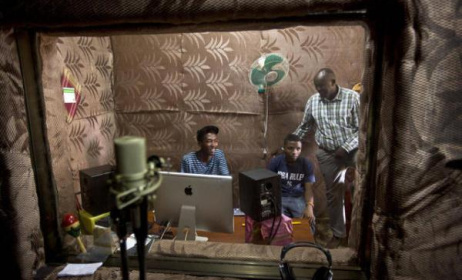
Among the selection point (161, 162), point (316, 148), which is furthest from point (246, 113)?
point (161, 162)

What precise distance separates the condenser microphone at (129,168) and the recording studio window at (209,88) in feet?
9.51

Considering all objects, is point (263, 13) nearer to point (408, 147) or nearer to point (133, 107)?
point (408, 147)

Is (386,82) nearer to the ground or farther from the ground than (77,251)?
farther from the ground

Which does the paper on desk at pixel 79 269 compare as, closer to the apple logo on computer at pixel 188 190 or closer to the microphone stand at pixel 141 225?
the apple logo on computer at pixel 188 190

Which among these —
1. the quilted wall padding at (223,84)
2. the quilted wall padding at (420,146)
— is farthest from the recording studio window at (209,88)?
the quilted wall padding at (420,146)

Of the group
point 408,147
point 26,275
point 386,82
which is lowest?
point 26,275

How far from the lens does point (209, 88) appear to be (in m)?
3.91

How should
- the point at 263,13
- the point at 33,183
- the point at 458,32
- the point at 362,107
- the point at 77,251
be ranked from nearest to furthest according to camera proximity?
the point at 458,32
the point at 263,13
the point at 362,107
the point at 33,183
the point at 77,251

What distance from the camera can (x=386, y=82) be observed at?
4.27 feet

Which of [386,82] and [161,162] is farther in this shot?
[386,82]

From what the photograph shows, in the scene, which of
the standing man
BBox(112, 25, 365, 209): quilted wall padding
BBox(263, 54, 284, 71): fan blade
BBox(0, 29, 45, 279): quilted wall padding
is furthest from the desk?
BBox(263, 54, 284, 71): fan blade

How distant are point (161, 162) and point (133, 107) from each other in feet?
11.4

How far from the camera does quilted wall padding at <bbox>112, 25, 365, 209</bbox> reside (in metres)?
3.70

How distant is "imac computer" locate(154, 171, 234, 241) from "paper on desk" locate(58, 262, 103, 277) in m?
0.56
